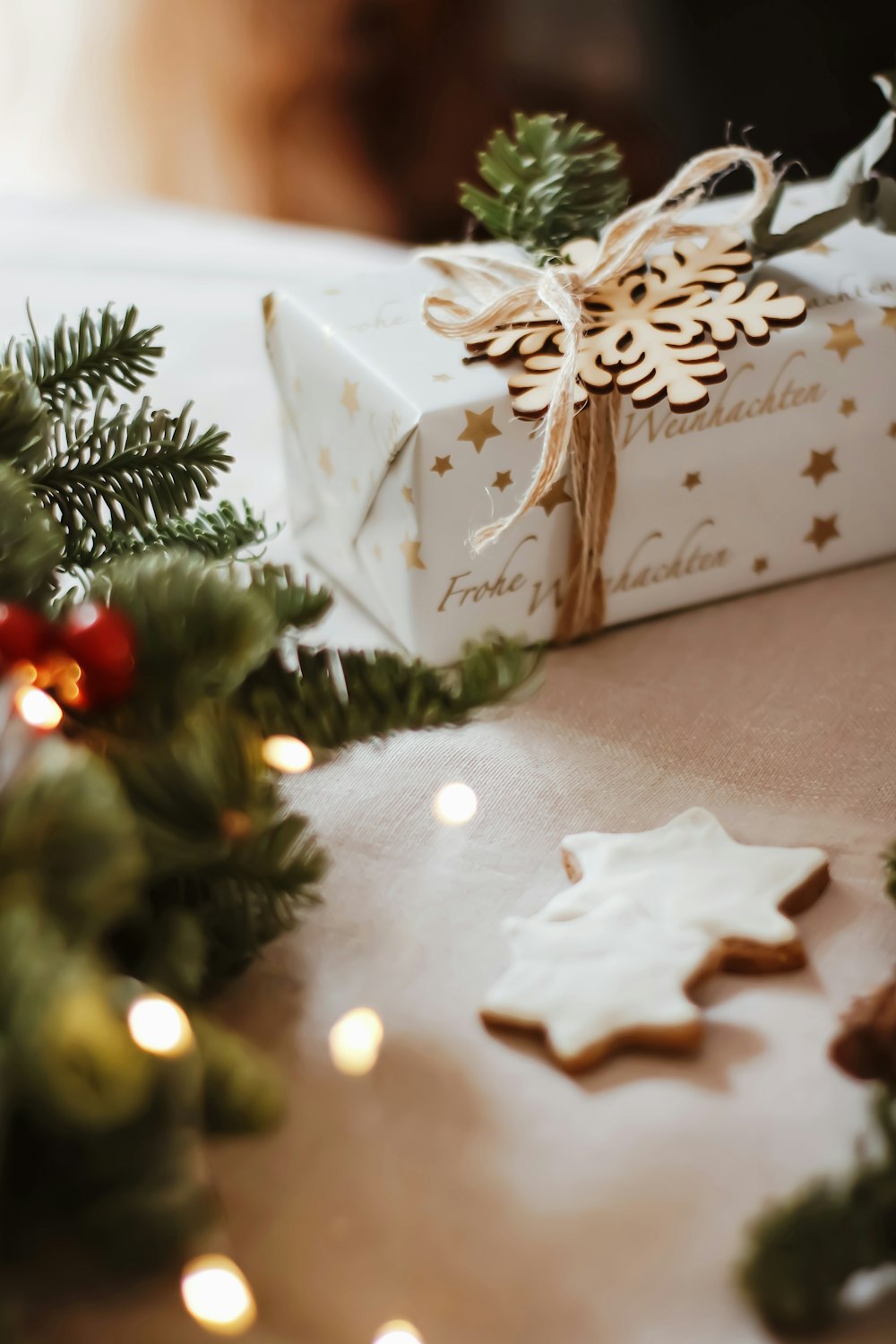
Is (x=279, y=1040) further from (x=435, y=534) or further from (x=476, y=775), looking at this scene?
(x=435, y=534)

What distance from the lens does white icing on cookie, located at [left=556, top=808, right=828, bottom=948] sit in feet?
2.01

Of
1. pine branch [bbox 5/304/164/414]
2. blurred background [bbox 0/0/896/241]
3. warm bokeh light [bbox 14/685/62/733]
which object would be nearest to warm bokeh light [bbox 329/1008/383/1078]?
warm bokeh light [bbox 14/685/62/733]

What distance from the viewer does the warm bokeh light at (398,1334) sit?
1.54 ft

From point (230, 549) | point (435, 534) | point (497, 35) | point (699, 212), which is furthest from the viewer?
point (497, 35)

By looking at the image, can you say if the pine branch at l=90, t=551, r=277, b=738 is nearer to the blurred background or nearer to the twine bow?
the twine bow

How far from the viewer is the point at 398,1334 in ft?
1.54

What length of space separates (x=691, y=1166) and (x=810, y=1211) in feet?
0.27

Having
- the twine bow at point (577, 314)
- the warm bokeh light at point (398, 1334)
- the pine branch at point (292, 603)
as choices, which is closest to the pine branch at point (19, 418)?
the pine branch at point (292, 603)

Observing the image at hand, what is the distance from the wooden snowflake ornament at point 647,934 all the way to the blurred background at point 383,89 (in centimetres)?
92

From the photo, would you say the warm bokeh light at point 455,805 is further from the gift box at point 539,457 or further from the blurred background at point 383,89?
the blurred background at point 383,89

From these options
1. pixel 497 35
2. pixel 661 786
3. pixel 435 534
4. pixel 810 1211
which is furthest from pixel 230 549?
pixel 497 35

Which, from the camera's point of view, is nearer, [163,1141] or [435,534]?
[163,1141]

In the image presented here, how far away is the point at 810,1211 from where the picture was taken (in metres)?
0.45

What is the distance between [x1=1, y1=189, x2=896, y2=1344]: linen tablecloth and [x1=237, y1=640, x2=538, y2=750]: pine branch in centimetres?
4
